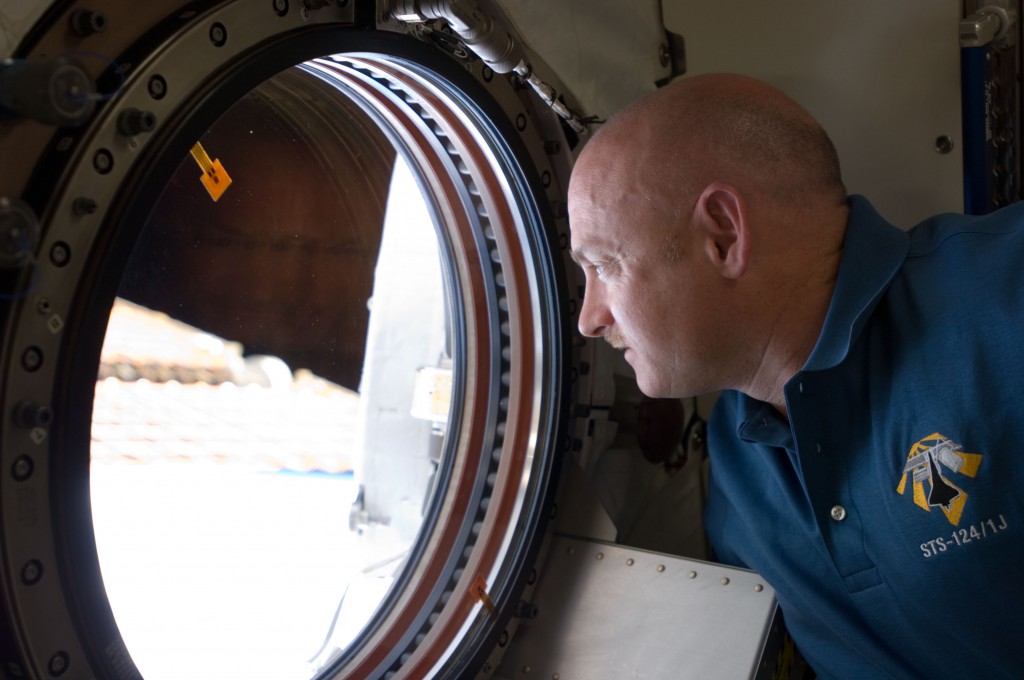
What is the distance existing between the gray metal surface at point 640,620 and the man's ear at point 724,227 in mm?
698

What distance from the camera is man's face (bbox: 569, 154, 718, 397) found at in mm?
1717

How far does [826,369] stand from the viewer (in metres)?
1.65

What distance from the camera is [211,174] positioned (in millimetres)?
1634

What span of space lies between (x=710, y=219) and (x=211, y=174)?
0.88 meters

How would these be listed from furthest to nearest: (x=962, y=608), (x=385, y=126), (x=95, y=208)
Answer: (x=385, y=126)
(x=962, y=608)
(x=95, y=208)

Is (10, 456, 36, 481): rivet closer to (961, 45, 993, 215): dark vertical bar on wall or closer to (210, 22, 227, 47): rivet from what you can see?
(210, 22, 227, 47): rivet

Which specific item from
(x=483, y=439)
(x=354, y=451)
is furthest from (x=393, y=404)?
(x=483, y=439)

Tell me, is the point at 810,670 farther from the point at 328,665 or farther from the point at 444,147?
the point at 444,147

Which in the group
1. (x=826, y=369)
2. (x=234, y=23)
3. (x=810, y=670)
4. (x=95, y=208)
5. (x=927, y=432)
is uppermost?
(x=234, y=23)

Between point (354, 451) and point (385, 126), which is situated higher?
point (385, 126)

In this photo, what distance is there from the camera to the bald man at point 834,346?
1.53 metres

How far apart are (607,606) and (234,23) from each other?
4.66 ft

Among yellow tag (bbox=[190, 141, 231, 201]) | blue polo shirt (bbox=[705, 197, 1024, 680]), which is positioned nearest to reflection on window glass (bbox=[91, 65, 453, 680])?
yellow tag (bbox=[190, 141, 231, 201])

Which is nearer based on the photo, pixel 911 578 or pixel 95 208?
pixel 95 208
